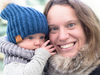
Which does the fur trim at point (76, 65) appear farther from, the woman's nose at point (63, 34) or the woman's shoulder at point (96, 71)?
the woman's nose at point (63, 34)

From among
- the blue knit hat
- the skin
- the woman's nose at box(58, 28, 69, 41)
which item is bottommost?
the skin

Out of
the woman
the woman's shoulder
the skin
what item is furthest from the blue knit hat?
the woman's shoulder

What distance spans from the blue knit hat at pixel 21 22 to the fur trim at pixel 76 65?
0.35 meters

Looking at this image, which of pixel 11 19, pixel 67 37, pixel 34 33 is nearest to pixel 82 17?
pixel 67 37

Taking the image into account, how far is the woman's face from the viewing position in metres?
1.00

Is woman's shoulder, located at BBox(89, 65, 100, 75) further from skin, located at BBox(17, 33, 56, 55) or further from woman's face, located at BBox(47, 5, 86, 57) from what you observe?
skin, located at BBox(17, 33, 56, 55)

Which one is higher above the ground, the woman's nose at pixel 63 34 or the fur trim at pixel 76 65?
the woman's nose at pixel 63 34

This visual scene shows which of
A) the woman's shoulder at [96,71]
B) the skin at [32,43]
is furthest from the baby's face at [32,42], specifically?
the woman's shoulder at [96,71]

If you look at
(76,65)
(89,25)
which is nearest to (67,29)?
(89,25)

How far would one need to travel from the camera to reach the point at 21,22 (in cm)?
96

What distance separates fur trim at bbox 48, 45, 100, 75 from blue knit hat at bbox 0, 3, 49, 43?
352 mm

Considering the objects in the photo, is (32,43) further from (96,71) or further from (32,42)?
(96,71)

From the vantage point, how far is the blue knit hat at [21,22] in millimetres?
958

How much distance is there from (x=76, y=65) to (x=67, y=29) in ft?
1.13
